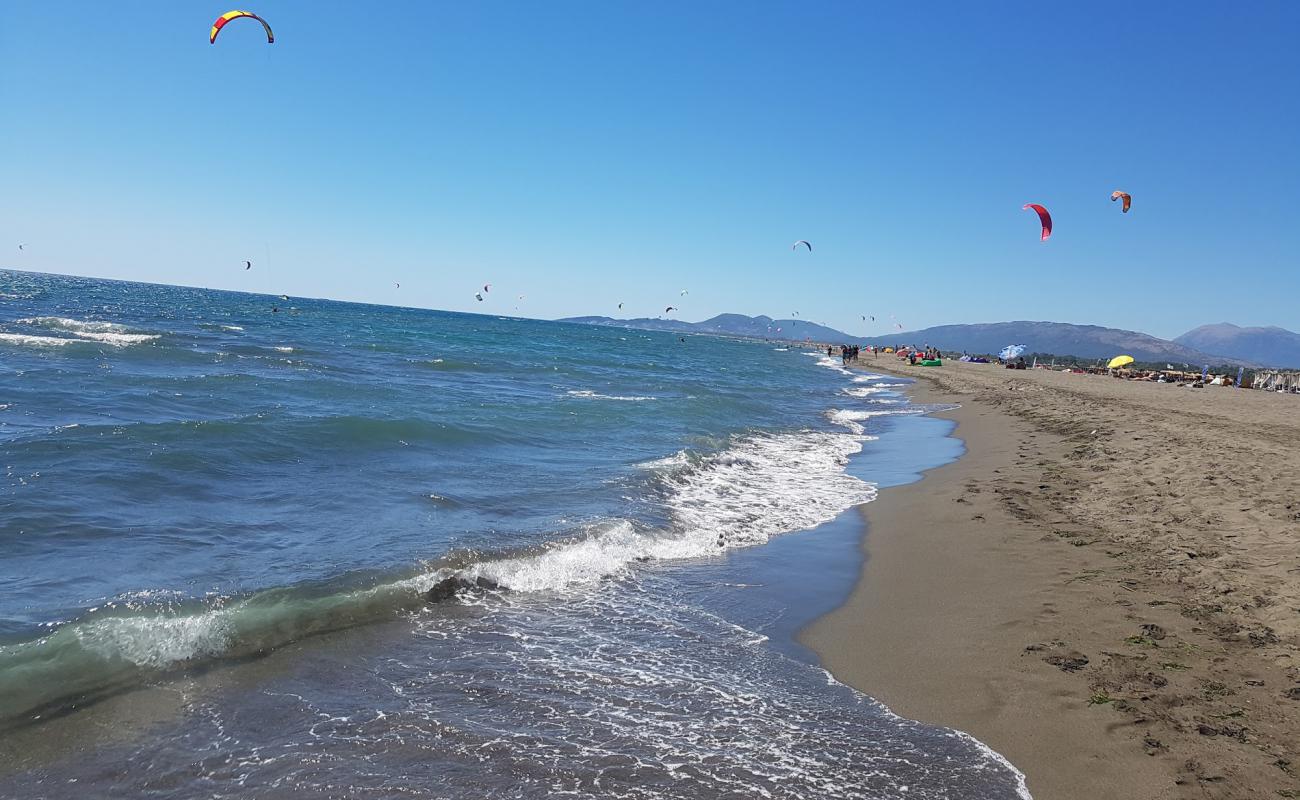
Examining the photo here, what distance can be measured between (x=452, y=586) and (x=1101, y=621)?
5.74 meters

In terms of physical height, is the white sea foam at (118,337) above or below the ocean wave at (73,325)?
below

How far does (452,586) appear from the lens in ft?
21.9

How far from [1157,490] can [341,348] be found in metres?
37.6

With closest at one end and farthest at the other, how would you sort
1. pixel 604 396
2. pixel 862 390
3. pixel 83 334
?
pixel 604 396 < pixel 83 334 < pixel 862 390

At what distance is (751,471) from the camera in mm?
13578

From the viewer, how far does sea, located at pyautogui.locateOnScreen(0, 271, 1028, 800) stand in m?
3.90

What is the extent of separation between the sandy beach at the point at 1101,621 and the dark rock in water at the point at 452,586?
309 centimetres

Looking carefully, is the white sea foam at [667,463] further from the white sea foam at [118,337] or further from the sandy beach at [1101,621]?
the white sea foam at [118,337]

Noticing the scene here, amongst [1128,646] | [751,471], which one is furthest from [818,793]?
[751,471]

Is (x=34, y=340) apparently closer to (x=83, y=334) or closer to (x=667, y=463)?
(x=83, y=334)

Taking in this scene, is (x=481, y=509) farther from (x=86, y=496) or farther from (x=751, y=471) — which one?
(x=751, y=471)

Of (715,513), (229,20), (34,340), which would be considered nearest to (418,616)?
(715,513)

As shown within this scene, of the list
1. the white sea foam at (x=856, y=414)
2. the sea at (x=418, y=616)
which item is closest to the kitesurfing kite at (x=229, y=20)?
the sea at (x=418, y=616)

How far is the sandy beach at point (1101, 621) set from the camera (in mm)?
4062
